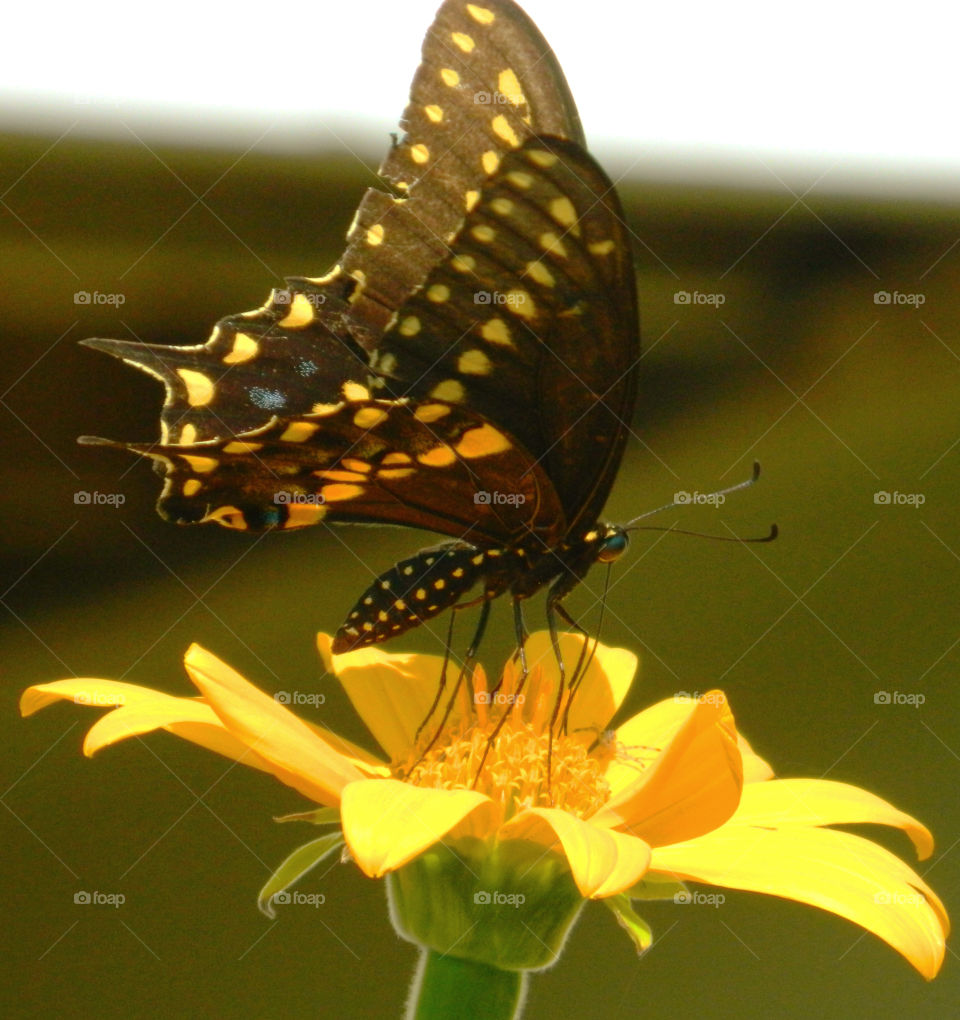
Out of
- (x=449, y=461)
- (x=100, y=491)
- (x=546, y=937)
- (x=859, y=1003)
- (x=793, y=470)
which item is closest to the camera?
(x=546, y=937)

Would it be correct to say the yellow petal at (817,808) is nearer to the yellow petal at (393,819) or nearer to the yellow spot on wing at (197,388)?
the yellow petal at (393,819)

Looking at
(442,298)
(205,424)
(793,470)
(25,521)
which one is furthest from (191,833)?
(793,470)

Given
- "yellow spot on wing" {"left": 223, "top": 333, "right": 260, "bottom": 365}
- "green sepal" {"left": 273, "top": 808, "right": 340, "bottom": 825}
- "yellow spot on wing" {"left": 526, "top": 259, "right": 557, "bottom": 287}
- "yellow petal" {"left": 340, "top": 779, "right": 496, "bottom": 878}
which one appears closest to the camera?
"yellow petal" {"left": 340, "top": 779, "right": 496, "bottom": 878}

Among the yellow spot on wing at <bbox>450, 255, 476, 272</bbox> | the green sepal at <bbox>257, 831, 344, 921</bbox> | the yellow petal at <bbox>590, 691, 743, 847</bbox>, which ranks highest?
the yellow spot on wing at <bbox>450, 255, 476, 272</bbox>

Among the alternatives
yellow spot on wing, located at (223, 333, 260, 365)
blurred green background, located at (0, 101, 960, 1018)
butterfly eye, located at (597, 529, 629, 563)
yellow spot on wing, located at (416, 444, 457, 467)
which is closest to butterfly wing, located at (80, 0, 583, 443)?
yellow spot on wing, located at (223, 333, 260, 365)

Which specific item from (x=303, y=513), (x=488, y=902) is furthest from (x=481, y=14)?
(x=488, y=902)

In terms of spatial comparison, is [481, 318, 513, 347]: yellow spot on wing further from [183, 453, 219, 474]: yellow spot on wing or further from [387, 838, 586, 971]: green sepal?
[387, 838, 586, 971]: green sepal

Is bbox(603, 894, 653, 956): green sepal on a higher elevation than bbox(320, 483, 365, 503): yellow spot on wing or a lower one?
lower

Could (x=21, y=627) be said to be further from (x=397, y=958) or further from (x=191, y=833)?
(x=397, y=958)

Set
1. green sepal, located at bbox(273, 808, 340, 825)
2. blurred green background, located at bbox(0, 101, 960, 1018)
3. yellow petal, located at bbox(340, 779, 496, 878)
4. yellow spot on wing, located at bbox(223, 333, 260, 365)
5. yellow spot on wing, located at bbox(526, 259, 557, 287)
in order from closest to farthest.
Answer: yellow petal, located at bbox(340, 779, 496, 878) < green sepal, located at bbox(273, 808, 340, 825) < yellow spot on wing, located at bbox(526, 259, 557, 287) < yellow spot on wing, located at bbox(223, 333, 260, 365) < blurred green background, located at bbox(0, 101, 960, 1018)
